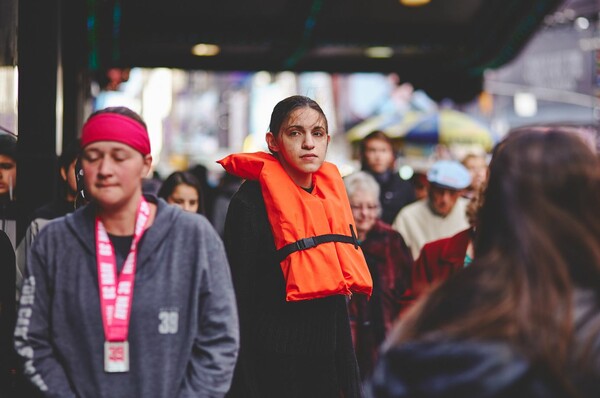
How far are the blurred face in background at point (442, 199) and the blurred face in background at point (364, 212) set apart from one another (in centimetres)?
197

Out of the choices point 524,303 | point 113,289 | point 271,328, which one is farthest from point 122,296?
point 524,303

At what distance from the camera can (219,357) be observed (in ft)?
12.1

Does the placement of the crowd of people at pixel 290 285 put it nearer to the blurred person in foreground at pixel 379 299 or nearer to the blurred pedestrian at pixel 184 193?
the blurred person in foreground at pixel 379 299

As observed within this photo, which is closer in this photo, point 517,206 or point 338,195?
point 517,206

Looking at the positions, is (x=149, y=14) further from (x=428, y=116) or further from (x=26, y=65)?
(x=428, y=116)

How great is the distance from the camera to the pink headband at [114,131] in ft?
12.1

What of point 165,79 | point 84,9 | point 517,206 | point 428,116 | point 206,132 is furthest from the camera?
point 206,132

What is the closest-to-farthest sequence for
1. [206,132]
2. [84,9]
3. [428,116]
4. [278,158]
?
[278,158] → [84,9] → [428,116] → [206,132]

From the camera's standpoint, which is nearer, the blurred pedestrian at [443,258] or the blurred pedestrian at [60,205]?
the blurred pedestrian at [60,205]

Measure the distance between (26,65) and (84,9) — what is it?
284 cm

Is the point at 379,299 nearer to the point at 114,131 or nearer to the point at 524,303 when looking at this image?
the point at 114,131

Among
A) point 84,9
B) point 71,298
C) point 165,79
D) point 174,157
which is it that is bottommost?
point 71,298

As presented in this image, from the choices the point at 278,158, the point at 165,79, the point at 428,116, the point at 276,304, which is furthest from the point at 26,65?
the point at 165,79

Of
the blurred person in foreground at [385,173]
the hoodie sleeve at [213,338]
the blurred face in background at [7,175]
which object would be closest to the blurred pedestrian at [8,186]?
the blurred face in background at [7,175]
